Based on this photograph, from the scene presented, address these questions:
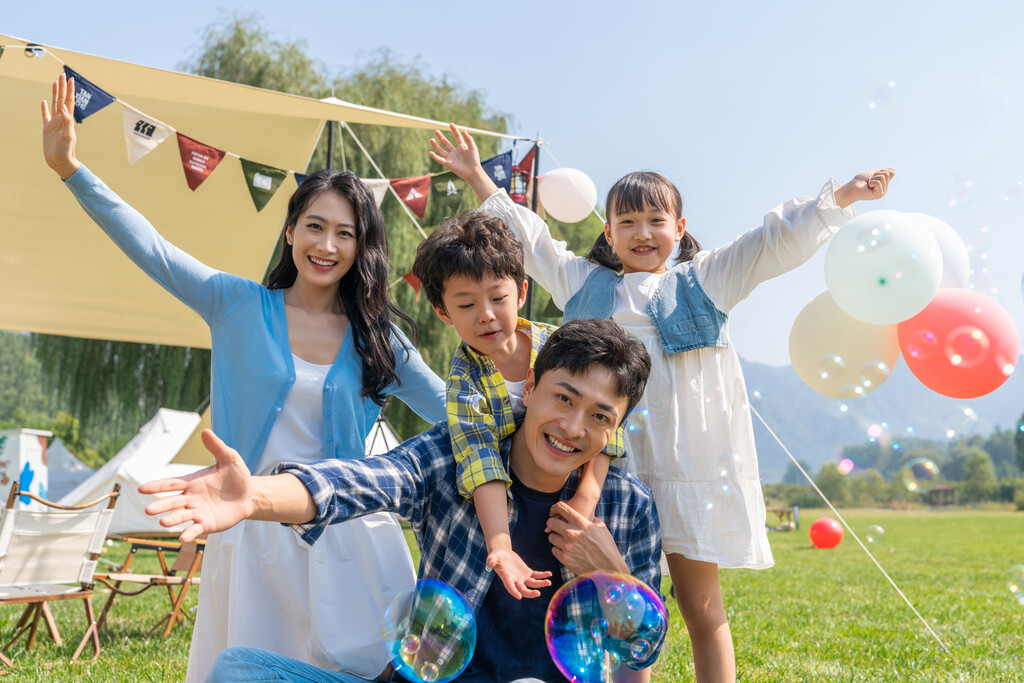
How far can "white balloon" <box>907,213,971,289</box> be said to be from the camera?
301cm

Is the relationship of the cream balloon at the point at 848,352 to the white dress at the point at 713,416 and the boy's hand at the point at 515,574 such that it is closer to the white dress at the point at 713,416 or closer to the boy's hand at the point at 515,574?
the white dress at the point at 713,416

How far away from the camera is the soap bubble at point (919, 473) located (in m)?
3.19

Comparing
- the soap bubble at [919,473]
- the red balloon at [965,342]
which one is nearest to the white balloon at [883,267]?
the red balloon at [965,342]

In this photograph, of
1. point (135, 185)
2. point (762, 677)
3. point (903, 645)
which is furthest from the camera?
point (135, 185)

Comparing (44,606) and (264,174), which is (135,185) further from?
(44,606)

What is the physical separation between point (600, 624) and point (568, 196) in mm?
3702

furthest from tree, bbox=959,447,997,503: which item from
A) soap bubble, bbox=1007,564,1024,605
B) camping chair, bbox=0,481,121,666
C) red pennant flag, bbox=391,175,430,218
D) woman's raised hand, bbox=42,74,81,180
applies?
camping chair, bbox=0,481,121,666

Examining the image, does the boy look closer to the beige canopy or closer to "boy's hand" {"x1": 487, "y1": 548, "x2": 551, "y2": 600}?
"boy's hand" {"x1": 487, "y1": 548, "x2": 551, "y2": 600}

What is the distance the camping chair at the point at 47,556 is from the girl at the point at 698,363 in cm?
356

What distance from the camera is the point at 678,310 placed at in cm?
243

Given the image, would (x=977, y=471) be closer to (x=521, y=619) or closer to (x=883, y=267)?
(x=883, y=267)

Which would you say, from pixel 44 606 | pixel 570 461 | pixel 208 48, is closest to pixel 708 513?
pixel 570 461

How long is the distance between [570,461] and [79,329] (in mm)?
8505

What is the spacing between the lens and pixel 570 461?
5.99 feet
